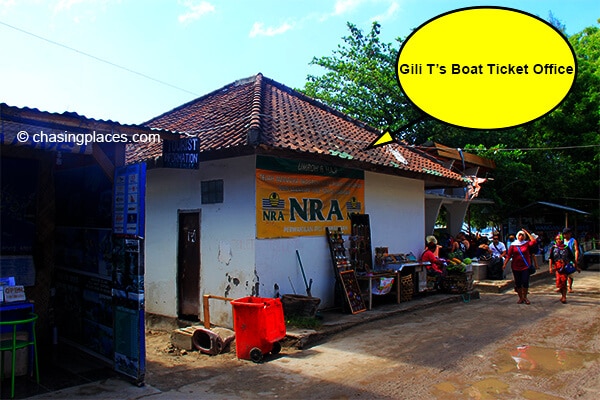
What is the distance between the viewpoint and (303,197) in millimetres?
9172

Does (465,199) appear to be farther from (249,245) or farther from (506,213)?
(249,245)

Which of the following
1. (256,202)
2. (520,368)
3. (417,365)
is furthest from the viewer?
(256,202)

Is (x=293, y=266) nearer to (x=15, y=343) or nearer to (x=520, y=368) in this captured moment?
(x=520, y=368)

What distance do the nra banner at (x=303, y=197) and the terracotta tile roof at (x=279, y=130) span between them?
0.43 meters

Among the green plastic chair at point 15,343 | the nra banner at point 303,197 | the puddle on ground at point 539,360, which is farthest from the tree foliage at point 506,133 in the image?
the green plastic chair at point 15,343

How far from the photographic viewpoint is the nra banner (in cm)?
842

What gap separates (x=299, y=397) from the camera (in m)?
5.14

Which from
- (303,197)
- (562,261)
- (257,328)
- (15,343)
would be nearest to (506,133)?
(562,261)

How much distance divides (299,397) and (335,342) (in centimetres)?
250

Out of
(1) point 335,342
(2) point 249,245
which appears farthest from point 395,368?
(2) point 249,245

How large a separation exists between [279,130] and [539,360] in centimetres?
583

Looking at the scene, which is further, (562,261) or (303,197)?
(562,261)

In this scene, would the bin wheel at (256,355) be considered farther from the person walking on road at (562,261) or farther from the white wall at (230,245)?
the person walking on road at (562,261)

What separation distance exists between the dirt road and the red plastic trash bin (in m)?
0.20
